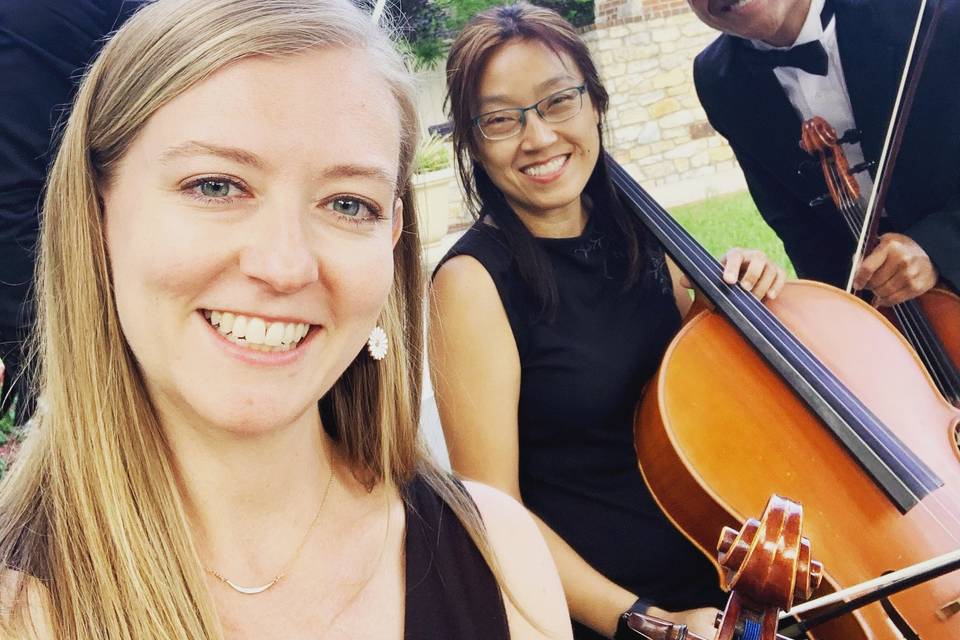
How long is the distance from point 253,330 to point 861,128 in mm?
1072

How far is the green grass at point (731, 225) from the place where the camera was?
1.66m

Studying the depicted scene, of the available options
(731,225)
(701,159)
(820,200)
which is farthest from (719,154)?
(820,200)

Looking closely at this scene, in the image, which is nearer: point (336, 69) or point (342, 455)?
point (336, 69)

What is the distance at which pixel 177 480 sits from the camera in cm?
79

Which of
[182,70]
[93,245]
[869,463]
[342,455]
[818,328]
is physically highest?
[182,70]

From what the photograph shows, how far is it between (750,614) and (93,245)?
66 centimetres

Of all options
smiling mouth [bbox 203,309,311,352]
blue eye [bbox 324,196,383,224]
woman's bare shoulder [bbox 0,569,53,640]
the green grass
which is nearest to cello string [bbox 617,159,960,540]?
the green grass

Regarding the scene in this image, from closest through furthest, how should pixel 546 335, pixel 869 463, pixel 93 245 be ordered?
pixel 93 245 < pixel 869 463 < pixel 546 335

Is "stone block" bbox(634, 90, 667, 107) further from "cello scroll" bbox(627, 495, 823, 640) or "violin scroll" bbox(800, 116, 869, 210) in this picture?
"cello scroll" bbox(627, 495, 823, 640)

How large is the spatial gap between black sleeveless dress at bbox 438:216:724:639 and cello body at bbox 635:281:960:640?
73 mm

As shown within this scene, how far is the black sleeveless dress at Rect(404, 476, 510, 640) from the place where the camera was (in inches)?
32.7

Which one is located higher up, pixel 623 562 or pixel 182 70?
pixel 182 70

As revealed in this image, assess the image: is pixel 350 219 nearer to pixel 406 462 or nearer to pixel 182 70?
pixel 182 70

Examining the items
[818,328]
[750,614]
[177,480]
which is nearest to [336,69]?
[177,480]
